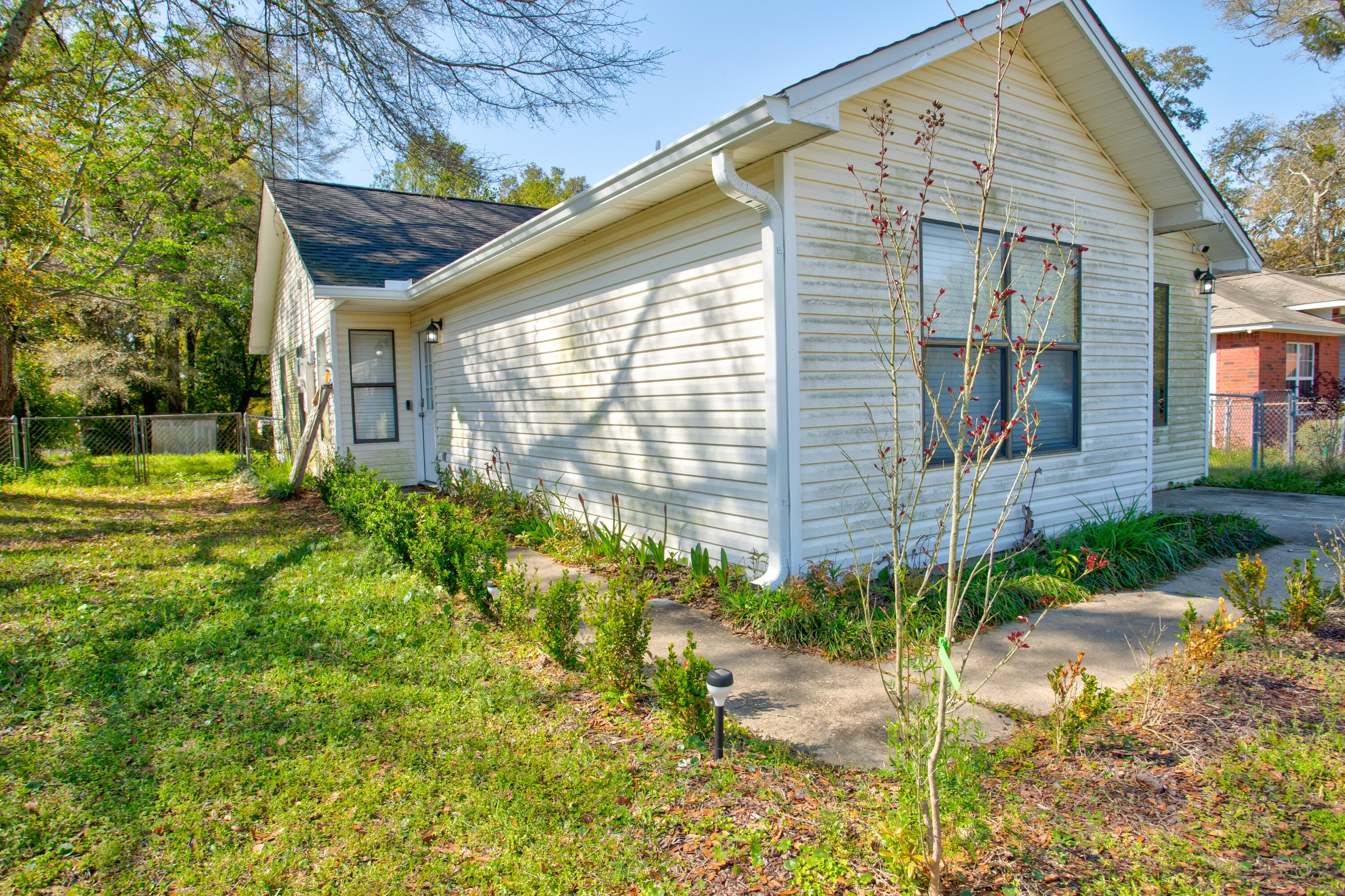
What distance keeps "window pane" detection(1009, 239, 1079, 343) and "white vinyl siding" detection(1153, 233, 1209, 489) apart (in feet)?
11.9

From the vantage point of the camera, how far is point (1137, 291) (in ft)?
24.2

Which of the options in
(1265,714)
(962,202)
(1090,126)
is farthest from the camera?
(1090,126)

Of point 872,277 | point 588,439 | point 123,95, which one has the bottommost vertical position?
point 588,439

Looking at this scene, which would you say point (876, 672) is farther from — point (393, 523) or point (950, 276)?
→ point (393, 523)

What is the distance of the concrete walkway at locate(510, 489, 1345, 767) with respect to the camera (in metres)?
3.38

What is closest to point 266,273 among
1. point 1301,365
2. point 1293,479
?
point 1293,479

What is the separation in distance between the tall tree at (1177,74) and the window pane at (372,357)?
2868 cm

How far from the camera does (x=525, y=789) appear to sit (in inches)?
116

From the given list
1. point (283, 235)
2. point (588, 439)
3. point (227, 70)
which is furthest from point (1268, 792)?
point (283, 235)

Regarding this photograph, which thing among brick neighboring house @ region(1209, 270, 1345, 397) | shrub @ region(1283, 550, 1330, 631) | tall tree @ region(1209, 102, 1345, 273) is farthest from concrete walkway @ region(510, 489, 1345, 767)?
tall tree @ region(1209, 102, 1345, 273)

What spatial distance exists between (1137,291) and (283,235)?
1347cm

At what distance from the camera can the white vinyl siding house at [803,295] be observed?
4.88 meters

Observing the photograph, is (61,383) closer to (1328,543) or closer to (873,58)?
(873,58)

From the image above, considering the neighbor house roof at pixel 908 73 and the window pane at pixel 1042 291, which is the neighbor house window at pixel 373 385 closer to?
the neighbor house roof at pixel 908 73
